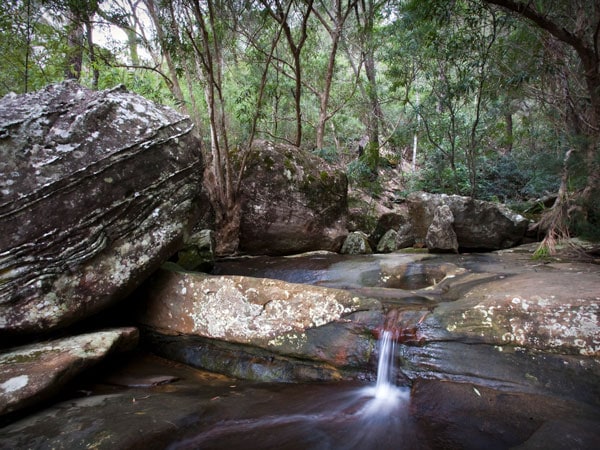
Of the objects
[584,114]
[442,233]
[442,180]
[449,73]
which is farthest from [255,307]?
[449,73]

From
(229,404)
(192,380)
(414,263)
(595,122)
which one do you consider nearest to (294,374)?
(229,404)

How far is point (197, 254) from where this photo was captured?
577 cm

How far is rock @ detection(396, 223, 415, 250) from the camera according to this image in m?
8.12

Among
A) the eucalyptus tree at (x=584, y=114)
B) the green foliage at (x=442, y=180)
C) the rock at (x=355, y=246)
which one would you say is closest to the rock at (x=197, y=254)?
the rock at (x=355, y=246)

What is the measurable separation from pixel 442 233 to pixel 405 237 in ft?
4.09

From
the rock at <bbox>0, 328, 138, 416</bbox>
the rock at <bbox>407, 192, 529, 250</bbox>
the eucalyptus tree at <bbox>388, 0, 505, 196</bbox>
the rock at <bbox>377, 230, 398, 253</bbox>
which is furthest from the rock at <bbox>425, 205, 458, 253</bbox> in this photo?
the rock at <bbox>0, 328, 138, 416</bbox>

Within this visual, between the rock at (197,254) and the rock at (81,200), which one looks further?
the rock at (197,254)

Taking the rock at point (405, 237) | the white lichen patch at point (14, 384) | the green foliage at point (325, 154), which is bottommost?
the white lichen patch at point (14, 384)

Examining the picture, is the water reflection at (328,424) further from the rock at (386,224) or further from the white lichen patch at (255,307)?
the rock at (386,224)

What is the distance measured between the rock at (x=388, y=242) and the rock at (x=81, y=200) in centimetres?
541

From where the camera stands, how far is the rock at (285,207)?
287 inches

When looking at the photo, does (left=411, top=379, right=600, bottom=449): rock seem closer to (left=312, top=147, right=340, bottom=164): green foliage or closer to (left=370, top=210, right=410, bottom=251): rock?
(left=370, top=210, right=410, bottom=251): rock

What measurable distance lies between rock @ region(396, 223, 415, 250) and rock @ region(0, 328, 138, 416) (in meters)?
6.22

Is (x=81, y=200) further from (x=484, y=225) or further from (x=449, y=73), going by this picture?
(x=449, y=73)
